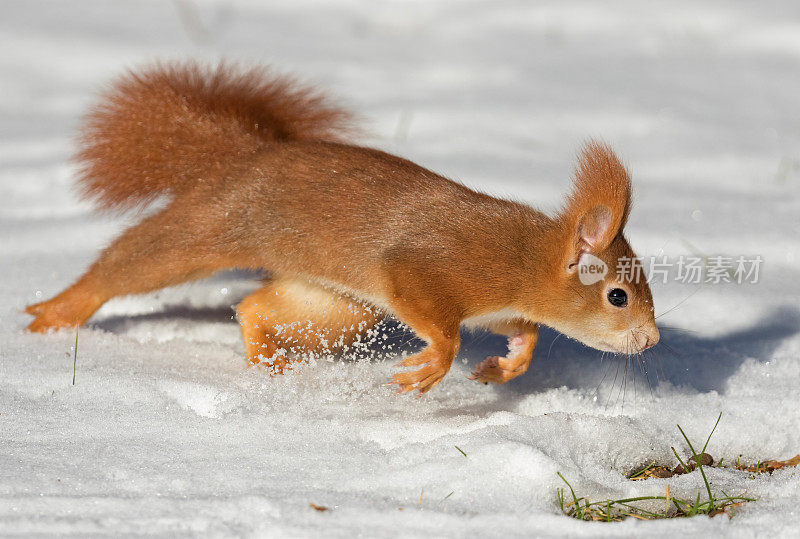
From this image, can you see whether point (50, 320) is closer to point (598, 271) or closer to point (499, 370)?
point (499, 370)

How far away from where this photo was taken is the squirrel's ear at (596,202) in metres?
2.84

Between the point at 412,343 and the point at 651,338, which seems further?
the point at 412,343

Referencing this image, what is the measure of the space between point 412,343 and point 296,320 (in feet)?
→ 1.67

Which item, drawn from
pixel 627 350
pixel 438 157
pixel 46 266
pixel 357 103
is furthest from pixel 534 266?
pixel 357 103

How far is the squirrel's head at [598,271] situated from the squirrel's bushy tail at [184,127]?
111cm

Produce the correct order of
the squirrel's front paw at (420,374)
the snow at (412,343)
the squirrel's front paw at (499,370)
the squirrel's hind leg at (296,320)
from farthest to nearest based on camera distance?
Result: the squirrel's hind leg at (296,320), the squirrel's front paw at (499,370), the squirrel's front paw at (420,374), the snow at (412,343)

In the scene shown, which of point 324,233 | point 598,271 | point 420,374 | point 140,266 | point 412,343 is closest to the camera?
point 420,374

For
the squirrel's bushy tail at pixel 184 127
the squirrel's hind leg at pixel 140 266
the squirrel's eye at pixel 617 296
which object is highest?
the squirrel's bushy tail at pixel 184 127

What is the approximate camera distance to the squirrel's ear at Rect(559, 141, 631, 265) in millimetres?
2838

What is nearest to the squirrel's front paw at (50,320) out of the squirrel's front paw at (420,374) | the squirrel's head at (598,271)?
the squirrel's front paw at (420,374)

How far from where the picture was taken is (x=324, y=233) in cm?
307

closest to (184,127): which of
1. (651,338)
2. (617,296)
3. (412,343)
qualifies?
(412,343)

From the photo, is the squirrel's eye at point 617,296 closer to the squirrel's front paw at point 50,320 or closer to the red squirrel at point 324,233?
the red squirrel at point 324,233

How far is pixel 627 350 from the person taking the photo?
2945mm
